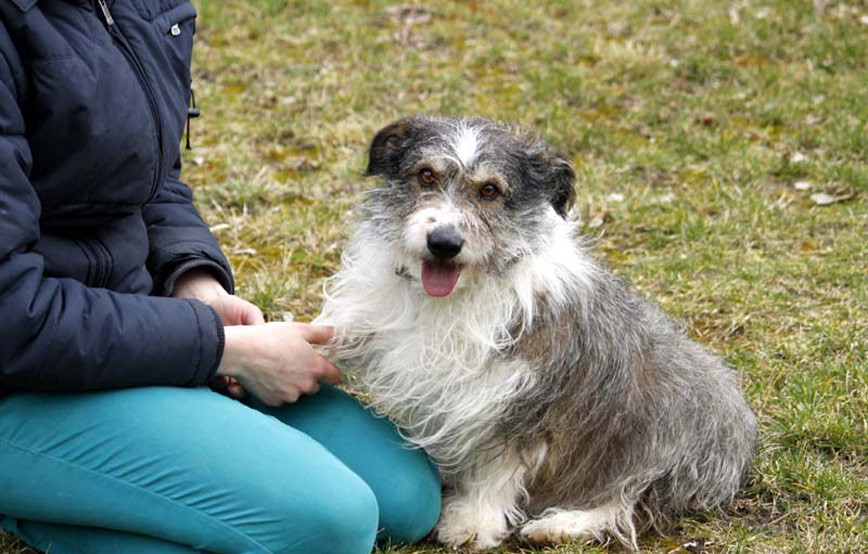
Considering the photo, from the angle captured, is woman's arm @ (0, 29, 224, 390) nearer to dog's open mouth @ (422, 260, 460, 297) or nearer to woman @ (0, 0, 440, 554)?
woman @ (0, 0, 440, 554)

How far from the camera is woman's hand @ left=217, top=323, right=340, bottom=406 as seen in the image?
2.99 metres

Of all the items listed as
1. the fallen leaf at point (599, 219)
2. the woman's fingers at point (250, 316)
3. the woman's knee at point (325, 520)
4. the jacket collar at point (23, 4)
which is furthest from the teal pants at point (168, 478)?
the fallen leaf at point (599, 219)

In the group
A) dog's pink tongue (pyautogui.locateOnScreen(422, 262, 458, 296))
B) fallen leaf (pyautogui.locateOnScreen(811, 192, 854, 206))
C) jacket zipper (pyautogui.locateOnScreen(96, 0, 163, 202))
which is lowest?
fallen leaf (pyautogui.locateOnScreen(811, 192, 854, 206))

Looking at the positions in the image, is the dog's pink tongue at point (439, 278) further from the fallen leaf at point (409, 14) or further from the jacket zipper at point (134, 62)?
the fallen leaf at point (409, 14)

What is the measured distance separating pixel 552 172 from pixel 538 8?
571cm

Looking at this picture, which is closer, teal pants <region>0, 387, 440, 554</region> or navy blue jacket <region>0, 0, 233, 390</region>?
navy blue jacket <region>0, 0, 233, 390</region>

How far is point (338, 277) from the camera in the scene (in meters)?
3.55

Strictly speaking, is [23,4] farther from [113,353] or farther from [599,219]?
[599,219]

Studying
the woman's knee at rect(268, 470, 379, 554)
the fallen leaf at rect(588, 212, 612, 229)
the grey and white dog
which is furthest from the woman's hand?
the fallen leaf at rect(588, 212, 612, 229)

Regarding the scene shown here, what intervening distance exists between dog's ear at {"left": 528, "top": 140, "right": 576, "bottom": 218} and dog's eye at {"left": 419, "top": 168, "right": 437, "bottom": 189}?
11.9 inches

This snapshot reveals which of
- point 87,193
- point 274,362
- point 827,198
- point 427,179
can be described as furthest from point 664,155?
point 87,193

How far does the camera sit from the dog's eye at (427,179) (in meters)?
3.14

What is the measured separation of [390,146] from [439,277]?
449mm

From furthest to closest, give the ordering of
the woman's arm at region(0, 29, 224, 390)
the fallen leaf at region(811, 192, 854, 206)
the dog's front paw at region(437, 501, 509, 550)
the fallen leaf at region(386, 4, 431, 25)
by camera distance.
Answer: the fallen leaf at region(386, 4, 431, 25) < the fallen leaf at region(811, 192, 854, 206) < the dog's front paw at region(437, 501, 509, 550) < the woman's arm at region(0, 29, 224, 390)
